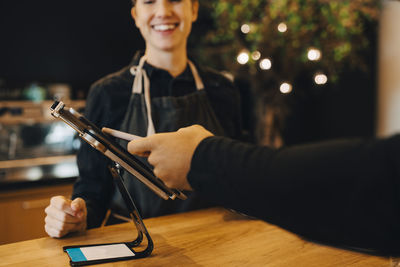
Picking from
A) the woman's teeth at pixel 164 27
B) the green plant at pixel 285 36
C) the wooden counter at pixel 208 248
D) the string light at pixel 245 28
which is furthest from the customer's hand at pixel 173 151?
the string light at pixel 245 28

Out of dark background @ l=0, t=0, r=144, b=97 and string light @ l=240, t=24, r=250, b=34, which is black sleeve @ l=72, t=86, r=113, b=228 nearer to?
dark background @ l=0, t=0, r=144, b=97

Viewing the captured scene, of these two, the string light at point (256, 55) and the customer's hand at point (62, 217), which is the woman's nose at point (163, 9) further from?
the string light at point (256, 55)

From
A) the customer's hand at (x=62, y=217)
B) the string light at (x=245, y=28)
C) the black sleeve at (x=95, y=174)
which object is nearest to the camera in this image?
the customer's hand at (x=62, y=217)

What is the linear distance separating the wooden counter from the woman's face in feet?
2.08

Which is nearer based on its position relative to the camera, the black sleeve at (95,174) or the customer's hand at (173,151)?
the customer's hand at (173,151)

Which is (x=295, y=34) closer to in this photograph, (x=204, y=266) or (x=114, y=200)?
(x=114, y=200)

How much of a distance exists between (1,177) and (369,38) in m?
4.06

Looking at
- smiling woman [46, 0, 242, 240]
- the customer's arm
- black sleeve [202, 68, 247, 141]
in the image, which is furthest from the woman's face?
the customer's arm

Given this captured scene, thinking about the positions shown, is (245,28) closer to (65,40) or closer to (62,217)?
(65,40)

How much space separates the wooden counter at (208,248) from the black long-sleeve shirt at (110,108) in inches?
7.0

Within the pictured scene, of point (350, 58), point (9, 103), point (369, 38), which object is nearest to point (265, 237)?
point (9, 103)

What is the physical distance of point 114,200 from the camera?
51.7 inches

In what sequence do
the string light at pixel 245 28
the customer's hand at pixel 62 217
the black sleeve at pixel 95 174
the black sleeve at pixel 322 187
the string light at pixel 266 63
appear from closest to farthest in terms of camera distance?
the black sleeve at pixel 322 187 < the customer's hand at pixel 62 217 < the black sleeve at pixel 95 174 < the string light at pixel 266 63 < the string light at pixel 245 28

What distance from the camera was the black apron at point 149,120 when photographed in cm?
128
